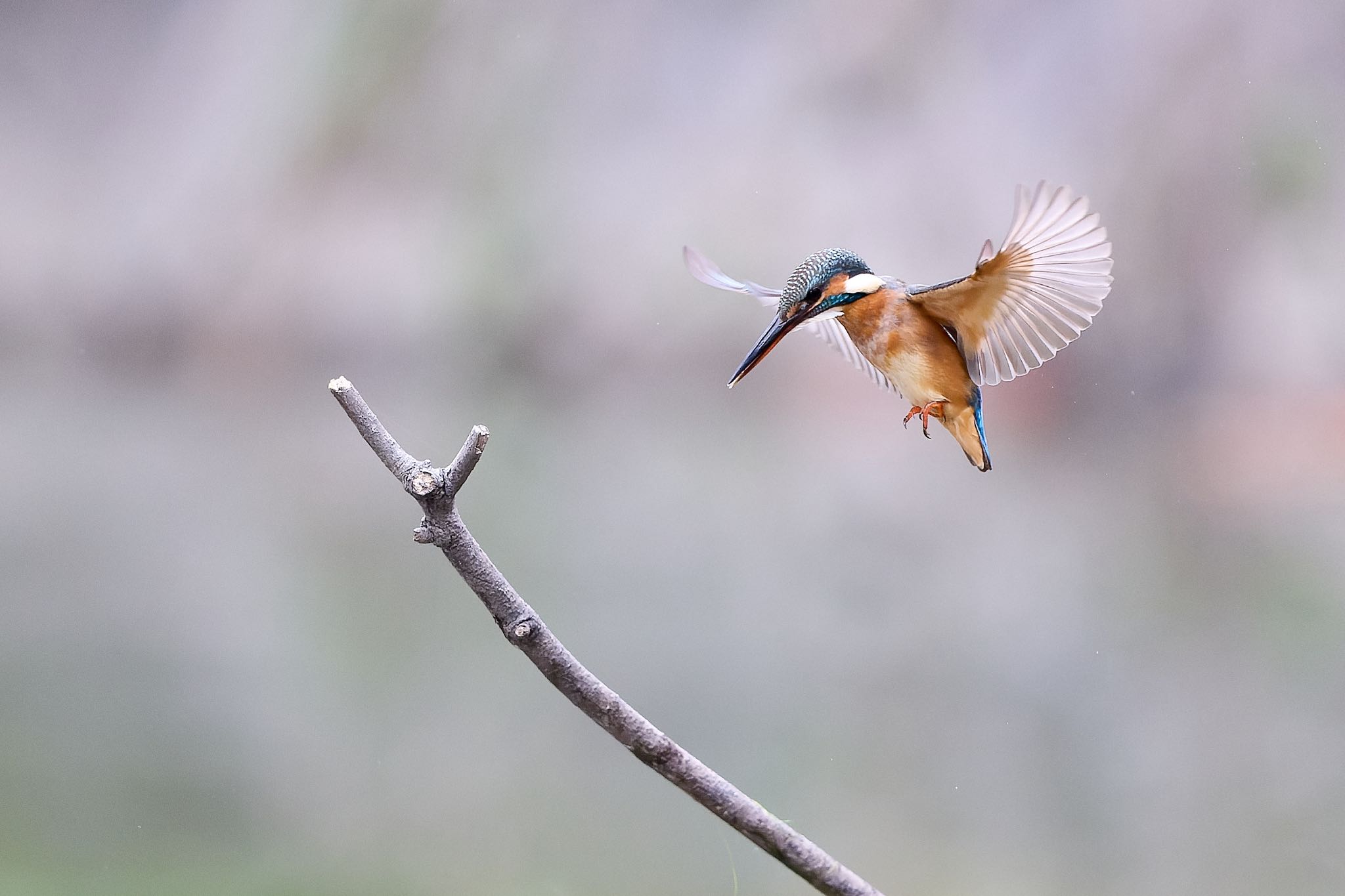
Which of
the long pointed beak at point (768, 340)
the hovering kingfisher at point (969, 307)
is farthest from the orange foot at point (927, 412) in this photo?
the long pointed beak at point (768, 340)

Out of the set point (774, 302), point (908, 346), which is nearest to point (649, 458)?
point (774, 302)

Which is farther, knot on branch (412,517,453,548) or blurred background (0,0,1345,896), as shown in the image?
blurred background (0,0,1345,896)

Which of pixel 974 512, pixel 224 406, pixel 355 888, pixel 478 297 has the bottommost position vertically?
pixel 355 888

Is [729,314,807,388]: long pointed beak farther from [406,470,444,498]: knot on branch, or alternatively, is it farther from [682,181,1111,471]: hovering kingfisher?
[406,470,444,498]: knot on branch

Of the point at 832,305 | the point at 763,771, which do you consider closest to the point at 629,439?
the point at 763,771

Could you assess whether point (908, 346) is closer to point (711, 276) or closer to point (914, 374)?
point (914, 374)

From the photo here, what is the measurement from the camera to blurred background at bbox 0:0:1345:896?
5.76 ft

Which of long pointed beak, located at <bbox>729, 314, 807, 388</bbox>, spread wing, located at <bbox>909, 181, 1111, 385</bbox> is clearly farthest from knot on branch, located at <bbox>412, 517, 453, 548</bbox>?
spread wing, located at <bbox>909, 181, 1111, 385</bbox>

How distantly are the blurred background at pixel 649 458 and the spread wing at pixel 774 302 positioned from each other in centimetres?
13

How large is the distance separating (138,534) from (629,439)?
2.02m

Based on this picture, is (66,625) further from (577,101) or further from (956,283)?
(577,101)

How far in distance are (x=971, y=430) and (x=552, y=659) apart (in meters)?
0.29

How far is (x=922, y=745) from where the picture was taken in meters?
1.97

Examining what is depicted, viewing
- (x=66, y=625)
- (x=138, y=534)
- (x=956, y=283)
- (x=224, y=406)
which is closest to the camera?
(x=956, y=283)
